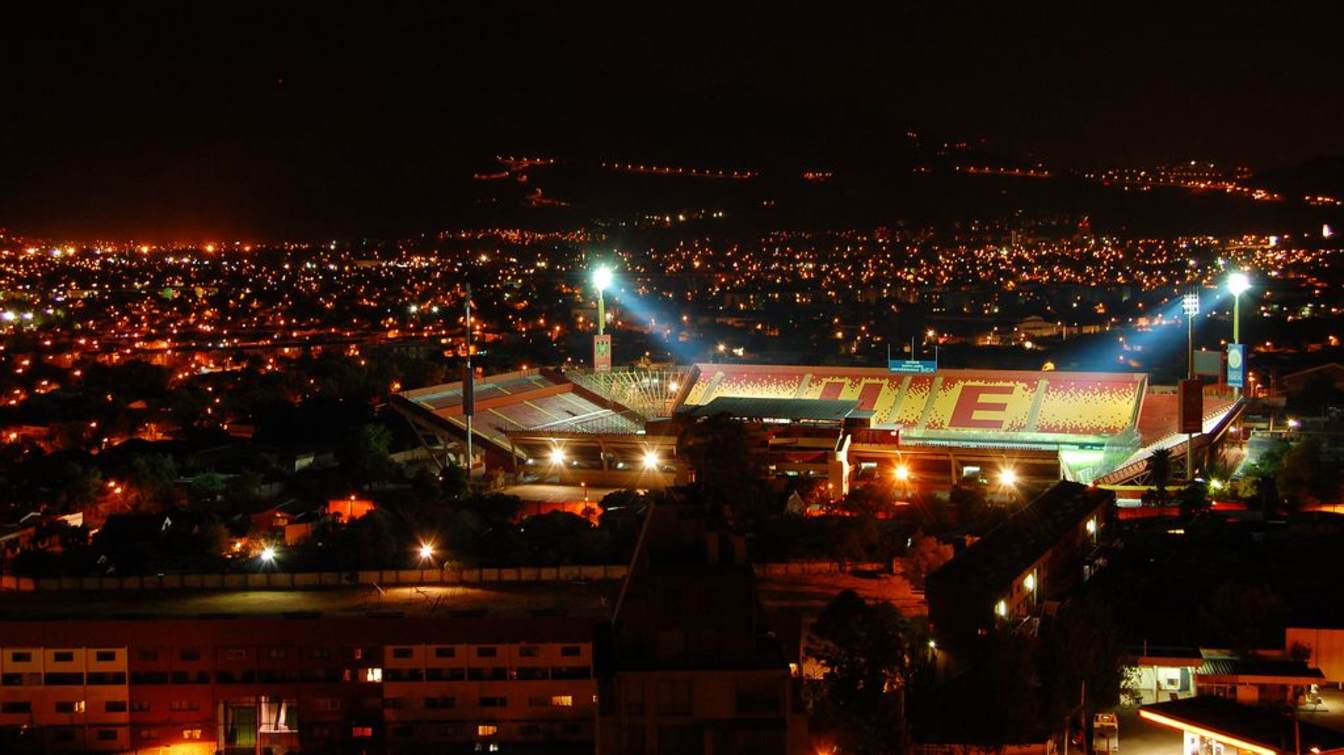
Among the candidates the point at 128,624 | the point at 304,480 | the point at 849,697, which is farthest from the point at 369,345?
the point at 849,697

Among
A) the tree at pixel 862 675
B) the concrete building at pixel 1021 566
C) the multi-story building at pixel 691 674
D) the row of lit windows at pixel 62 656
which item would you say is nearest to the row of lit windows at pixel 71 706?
the row of lit windows at pixel 62 656

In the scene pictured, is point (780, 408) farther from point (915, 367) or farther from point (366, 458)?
point (366, 458)

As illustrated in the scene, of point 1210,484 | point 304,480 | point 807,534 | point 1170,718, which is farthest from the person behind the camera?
point 304,480

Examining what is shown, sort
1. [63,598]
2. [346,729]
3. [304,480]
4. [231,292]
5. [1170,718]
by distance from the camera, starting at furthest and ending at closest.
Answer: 1. [231,292]
2. [304,480]
3. [63,598]
4. [346,729]
5. [1170,718]

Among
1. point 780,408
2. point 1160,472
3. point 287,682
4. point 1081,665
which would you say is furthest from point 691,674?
point 780,408

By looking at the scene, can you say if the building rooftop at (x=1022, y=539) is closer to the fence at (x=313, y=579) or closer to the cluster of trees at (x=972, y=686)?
the cluster of trees at (x=972, y=686)

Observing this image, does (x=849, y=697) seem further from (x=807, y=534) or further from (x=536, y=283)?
(x=536, y=283)

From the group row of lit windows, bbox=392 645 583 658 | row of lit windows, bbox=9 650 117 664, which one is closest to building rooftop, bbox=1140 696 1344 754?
row of lit windows, bbox=392 645 583 658
